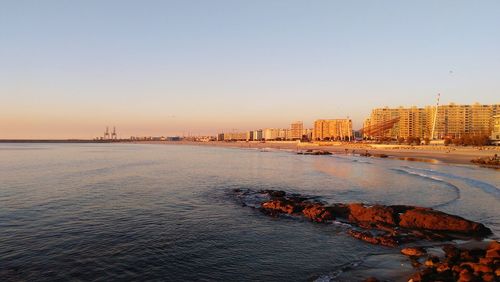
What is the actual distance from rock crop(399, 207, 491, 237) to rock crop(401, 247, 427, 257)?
4876mm

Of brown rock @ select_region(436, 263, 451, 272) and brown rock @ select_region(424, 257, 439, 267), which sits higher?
brown rock @ select_region(436, 263, 451, 272)

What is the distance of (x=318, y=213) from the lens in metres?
23.6

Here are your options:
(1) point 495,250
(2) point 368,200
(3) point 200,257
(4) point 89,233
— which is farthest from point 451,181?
(4) point 89,233

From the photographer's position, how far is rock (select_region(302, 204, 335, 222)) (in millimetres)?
22961

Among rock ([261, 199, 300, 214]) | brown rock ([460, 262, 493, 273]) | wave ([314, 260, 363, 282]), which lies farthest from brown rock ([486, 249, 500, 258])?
rock ([261, 199, 300, 214])

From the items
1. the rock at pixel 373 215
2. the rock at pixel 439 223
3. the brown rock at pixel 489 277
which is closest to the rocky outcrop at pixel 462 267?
the brown rock at pixel 489 277

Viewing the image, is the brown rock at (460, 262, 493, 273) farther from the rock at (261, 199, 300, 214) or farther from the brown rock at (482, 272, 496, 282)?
the rock at (261, 199, 300, 214)

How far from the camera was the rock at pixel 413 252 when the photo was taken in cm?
1598

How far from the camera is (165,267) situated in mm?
14914

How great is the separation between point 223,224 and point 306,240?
565 centimetres

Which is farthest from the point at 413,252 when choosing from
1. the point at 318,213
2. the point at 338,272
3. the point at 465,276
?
the point at 318,213

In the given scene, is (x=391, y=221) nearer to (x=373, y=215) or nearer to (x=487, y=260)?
(x=373, y=215)

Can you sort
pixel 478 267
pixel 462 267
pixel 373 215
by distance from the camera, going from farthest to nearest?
pixel 373 215 → pixel 462 267 → pixel 478 267

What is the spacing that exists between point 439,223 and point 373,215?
3.67 metres
